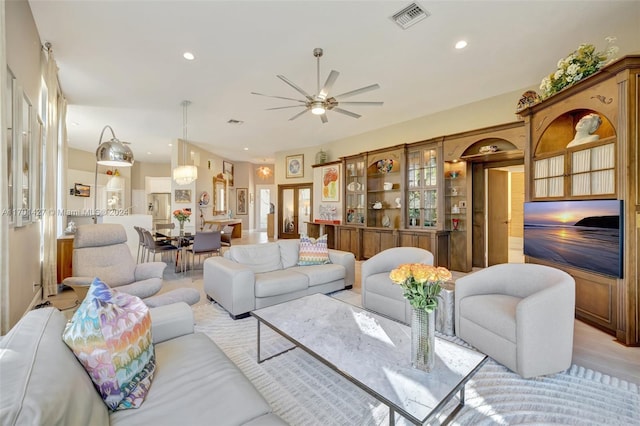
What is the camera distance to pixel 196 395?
1.19 m

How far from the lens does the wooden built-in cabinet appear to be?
2539mm

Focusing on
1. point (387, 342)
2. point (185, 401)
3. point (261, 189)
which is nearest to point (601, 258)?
point (387, 342)

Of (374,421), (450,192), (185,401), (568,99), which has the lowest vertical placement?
(374,421)

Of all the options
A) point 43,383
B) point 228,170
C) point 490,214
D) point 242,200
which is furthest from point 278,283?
point 242,200

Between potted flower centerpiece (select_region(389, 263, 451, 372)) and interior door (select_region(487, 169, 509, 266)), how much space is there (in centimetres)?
457

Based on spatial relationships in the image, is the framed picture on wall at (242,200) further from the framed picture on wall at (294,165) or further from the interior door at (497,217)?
the interior door at (497,217)

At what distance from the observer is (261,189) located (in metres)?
12.7

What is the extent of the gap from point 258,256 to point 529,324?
297 centimetres

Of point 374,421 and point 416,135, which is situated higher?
point 416,135

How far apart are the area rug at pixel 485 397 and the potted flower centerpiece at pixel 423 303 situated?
1.45 feet

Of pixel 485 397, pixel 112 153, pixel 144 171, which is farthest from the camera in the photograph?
pixel 144 171

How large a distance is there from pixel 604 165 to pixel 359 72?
300 centimetres

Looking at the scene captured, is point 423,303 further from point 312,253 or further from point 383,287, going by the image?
point 312,253

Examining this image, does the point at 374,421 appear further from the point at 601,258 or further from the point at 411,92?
the point at 411,92
